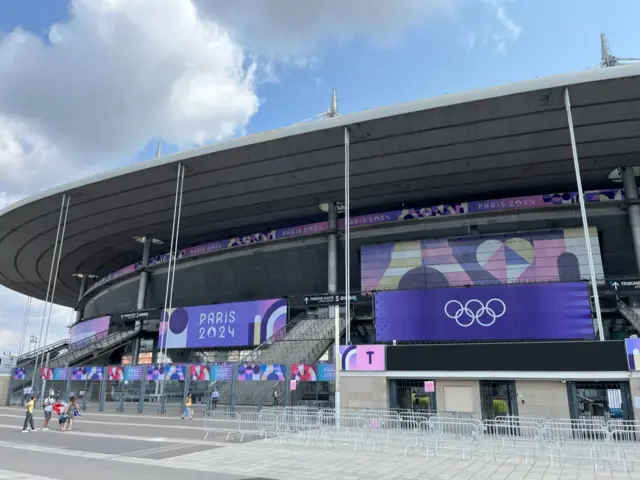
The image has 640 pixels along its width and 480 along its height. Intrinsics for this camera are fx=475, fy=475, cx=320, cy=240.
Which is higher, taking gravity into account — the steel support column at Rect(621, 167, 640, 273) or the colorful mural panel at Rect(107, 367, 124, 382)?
the steel support column at Rect(621, 167, 640, 273)

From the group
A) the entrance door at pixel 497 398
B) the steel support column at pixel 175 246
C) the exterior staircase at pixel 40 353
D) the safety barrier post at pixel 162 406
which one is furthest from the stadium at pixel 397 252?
the exterior staircase at pixel 40 353

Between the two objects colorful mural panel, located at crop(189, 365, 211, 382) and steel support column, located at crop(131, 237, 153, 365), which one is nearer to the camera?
colorful mural panel, located at crop(189, 365, 211, 382)

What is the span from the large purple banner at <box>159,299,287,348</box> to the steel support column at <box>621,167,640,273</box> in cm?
2486

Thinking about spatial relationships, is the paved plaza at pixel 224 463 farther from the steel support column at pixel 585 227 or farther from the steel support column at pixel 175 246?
the steel support column at pixel 175 246

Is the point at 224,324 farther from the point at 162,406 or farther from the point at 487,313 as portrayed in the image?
the point at 487,313

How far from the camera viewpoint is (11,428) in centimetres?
1925

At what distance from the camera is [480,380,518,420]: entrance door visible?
1814 cm

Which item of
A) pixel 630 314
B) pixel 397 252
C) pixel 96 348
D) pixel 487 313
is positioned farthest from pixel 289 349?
pixel 96 348

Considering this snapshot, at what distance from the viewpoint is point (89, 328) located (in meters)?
51.1

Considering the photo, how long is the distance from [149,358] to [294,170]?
27825mm

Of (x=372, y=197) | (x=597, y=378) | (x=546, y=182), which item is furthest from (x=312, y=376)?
(x=546, y=182)

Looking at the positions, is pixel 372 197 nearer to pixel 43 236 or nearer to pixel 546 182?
pixel 546 182

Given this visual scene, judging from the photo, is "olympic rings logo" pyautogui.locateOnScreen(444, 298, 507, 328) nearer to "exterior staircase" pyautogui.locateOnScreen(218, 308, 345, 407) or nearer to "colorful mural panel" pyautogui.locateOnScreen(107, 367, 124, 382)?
"exterior staircase" pyautogui.locateOnScreen(218, 308, 345, 407)

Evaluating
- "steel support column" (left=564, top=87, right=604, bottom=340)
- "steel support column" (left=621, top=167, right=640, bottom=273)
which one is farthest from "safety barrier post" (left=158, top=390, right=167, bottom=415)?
"steel support column" (left=621, top=167, right=640, bottom=273)
